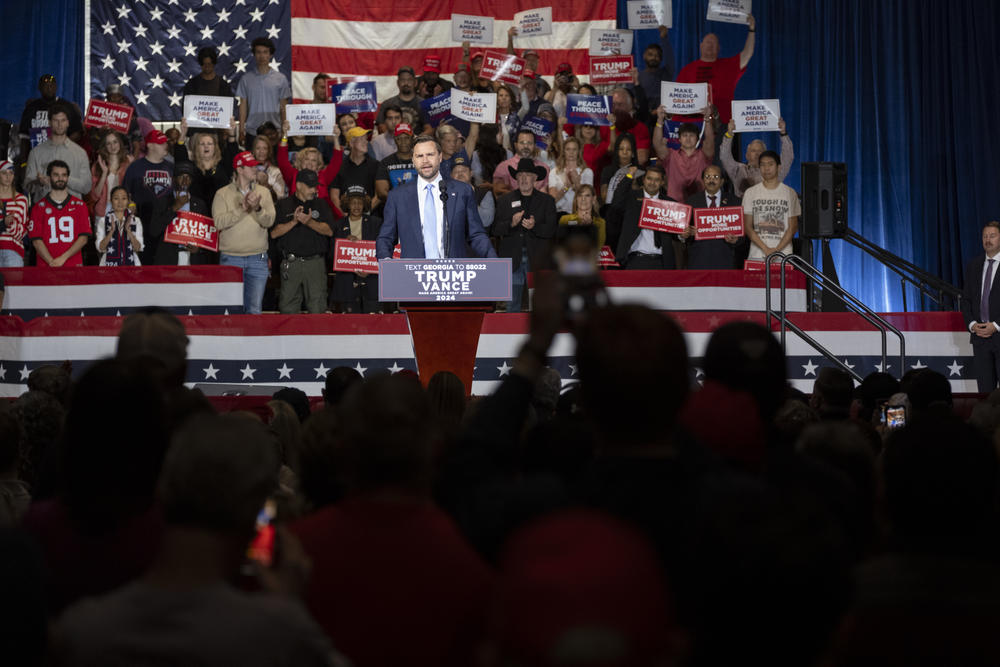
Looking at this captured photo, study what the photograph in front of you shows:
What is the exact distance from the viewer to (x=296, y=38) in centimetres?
1616

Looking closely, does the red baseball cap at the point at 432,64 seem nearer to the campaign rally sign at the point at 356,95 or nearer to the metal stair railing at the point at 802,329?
the campaign rally sign at the point at 356,95

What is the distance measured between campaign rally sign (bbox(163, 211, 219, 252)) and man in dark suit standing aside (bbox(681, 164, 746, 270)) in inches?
170

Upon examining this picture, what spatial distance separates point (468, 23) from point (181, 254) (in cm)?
465

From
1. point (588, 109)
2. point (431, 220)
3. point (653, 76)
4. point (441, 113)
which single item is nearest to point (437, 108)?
point (441, 113)

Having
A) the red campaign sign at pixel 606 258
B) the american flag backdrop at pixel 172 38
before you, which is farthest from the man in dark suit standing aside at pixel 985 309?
the american flag backdrop at pixel 172 38

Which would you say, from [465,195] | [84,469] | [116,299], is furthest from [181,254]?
[84,469]

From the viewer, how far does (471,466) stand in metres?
2.05

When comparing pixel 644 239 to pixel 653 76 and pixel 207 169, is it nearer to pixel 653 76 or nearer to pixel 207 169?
pixel 653 76

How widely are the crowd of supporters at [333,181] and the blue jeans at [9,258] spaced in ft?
0.04

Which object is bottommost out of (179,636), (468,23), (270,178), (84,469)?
(179,636)

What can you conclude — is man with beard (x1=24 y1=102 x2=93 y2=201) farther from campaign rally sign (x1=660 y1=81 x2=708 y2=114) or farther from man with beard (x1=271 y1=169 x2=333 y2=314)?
campaign rally sign (x1=660 y1=81 x2=708 y2=114)

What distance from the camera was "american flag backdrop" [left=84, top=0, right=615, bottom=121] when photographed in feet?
52.4

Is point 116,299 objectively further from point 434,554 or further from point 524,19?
point 434,554

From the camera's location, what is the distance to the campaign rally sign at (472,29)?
1380cm
